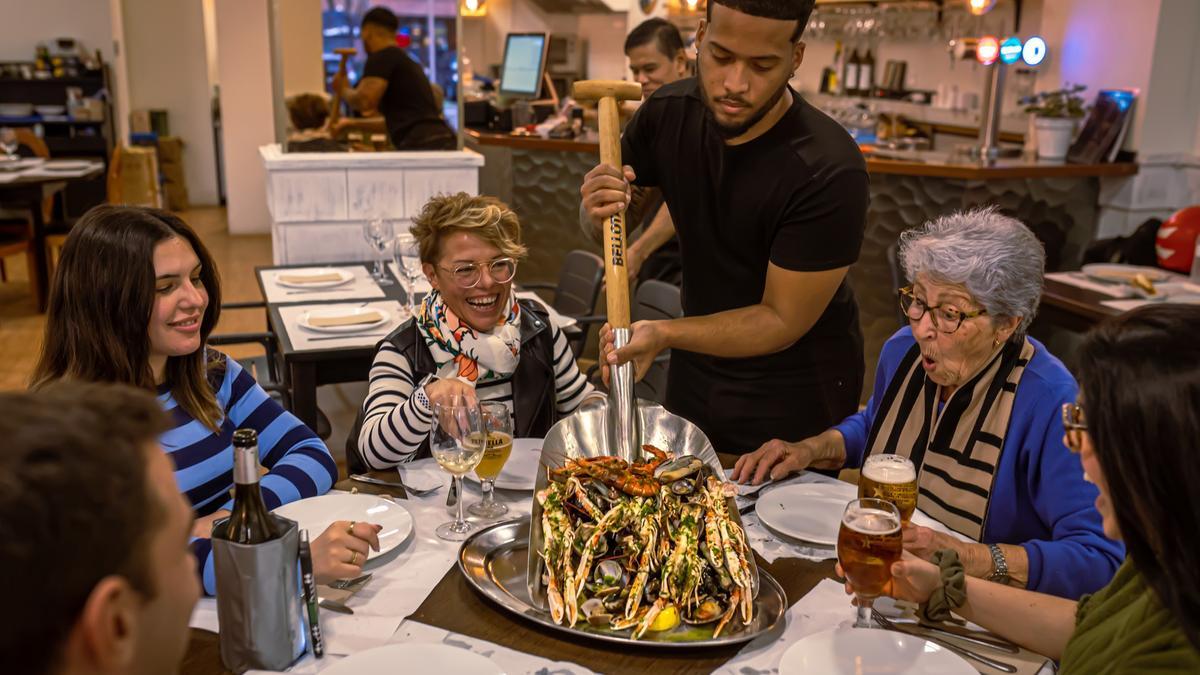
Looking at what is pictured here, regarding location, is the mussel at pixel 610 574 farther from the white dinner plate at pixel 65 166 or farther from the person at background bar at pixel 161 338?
the white dinner plate at pixel 65 166

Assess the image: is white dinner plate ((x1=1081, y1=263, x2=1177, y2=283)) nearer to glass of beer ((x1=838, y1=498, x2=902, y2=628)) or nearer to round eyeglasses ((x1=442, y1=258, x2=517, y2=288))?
round eyeglasses ((x1=442, y1=258, x2=517, y2=288))

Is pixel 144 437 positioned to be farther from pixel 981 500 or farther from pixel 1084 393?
pixel 981 500

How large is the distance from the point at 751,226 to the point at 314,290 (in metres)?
2.04

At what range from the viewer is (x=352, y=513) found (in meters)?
1.69

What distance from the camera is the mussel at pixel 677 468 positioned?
1.52 m

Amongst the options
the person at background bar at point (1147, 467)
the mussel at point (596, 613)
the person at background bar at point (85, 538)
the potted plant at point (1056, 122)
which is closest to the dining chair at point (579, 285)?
the mussel at point (596, 613)

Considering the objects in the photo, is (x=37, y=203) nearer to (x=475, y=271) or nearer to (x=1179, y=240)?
(x=475, y=271)

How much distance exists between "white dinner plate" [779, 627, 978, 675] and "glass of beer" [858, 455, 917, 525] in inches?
10.0

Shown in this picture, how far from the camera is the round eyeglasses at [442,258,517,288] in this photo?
7.31 ft

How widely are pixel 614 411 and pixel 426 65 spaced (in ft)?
10.9

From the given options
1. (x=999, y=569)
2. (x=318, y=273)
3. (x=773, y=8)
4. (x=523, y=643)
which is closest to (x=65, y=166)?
(x=318, y=273)

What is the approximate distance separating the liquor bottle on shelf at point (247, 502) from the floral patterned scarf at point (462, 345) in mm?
982

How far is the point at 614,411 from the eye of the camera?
1.77m

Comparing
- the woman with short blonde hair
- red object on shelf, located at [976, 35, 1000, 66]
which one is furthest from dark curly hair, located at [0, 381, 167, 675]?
red object on shelf, located at [976, 35, 1000, 66]
